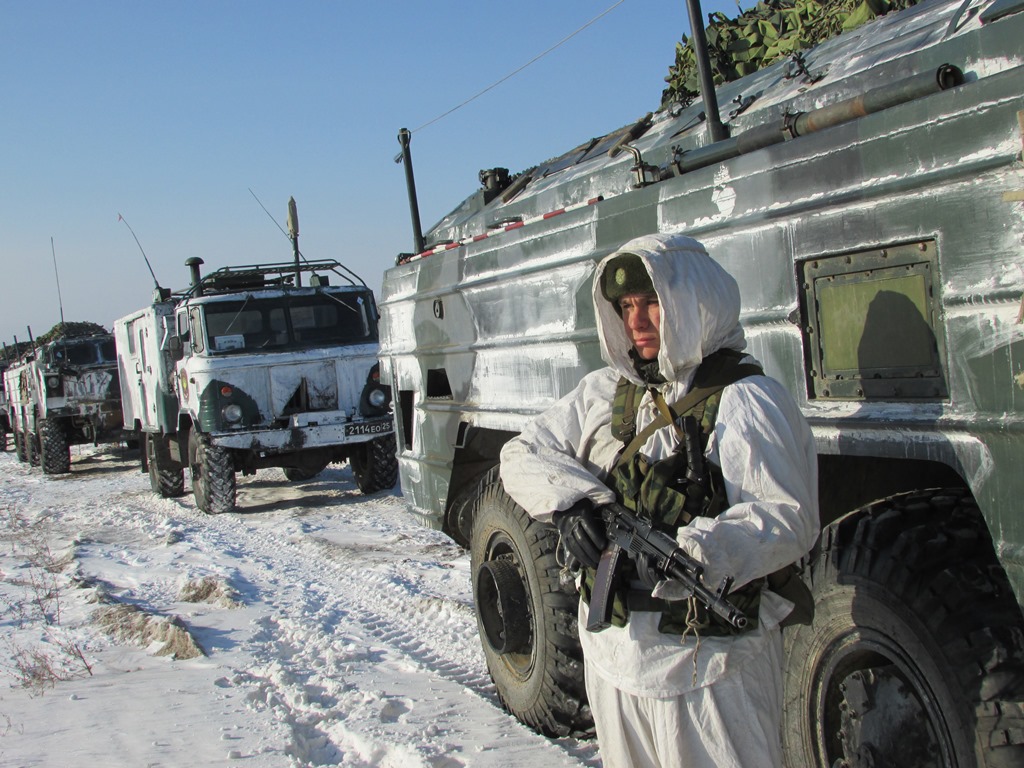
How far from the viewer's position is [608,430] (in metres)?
2.41

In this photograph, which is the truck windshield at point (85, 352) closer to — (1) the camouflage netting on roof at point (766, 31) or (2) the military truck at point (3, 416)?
(2) the military truck at point (3, 416)

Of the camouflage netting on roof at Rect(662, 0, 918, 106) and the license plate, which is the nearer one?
the camouflage netting on roof at Rect(662, 0, 918, 106)

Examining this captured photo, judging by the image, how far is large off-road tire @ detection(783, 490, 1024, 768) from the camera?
2.03m

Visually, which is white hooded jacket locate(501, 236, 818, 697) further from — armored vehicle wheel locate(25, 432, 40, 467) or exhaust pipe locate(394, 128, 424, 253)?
armored vehicle wheel locate(25, 432, 40, 467)

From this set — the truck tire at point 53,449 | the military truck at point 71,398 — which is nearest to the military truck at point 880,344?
the military truck at point 71,398

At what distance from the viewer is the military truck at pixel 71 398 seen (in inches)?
646

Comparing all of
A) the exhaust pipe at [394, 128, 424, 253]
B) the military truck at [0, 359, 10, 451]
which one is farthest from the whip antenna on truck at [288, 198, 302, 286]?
the military truck at [0, 359, 10, 451]

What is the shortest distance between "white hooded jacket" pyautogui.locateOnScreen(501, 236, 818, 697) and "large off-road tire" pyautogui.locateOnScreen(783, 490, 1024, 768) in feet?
0.87

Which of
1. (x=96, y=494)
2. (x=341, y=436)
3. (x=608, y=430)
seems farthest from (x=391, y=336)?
(x=96, y=494)

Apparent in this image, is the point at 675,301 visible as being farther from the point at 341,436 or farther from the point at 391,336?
the point at 341,436

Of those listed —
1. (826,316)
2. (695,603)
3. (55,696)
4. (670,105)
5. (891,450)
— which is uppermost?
(670,105)

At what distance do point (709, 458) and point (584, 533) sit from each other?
295mm

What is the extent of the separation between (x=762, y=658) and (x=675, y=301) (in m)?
0.74

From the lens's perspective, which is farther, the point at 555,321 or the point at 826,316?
the point at 555,321
